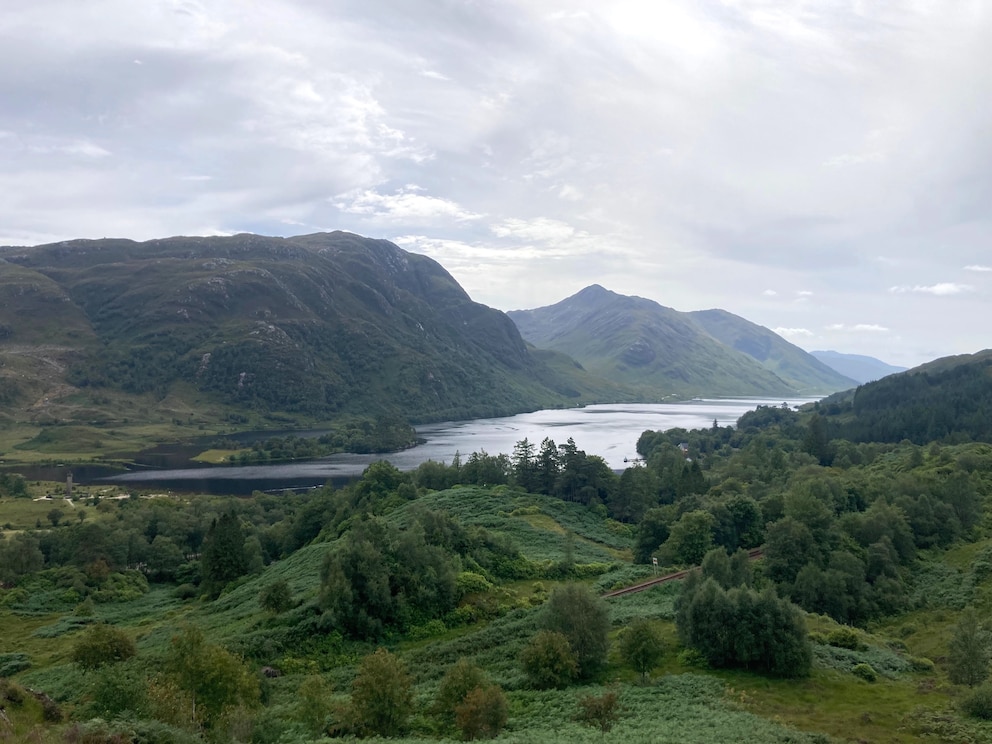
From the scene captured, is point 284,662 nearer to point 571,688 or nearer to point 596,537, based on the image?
point 571,688

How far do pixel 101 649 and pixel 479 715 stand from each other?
27.7 metres

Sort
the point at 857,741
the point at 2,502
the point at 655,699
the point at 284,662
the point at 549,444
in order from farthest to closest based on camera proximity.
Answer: the point at 2,502, the point at 549,444, the point at 284,662, the point at 655,699, the point at 857,741

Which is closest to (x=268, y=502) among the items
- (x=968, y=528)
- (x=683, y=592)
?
(x=683, y=592)

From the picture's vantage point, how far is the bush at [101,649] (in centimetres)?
4234

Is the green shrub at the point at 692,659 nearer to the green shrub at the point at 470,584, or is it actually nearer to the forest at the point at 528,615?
the forest at the point at 528,615

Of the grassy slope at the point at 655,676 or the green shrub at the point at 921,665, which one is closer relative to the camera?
the grassy slope at the point at 655,676

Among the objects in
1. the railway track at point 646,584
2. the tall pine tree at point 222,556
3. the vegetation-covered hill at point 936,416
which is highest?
the vegetation-covered hill at point 936,416

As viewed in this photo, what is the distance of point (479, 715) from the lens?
31312 millimetres

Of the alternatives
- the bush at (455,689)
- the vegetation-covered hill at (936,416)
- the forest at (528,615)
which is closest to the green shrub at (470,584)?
the forest at (528,615)

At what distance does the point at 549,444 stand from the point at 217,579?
6014cm

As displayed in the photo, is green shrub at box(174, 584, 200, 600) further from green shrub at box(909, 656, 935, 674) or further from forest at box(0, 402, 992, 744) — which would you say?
green shrub at box(909, 656, 935, 674)

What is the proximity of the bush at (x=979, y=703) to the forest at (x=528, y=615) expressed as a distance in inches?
6.1

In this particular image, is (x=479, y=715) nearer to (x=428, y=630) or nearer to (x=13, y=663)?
(x=428, y=630)

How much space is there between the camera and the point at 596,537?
93.1 m
